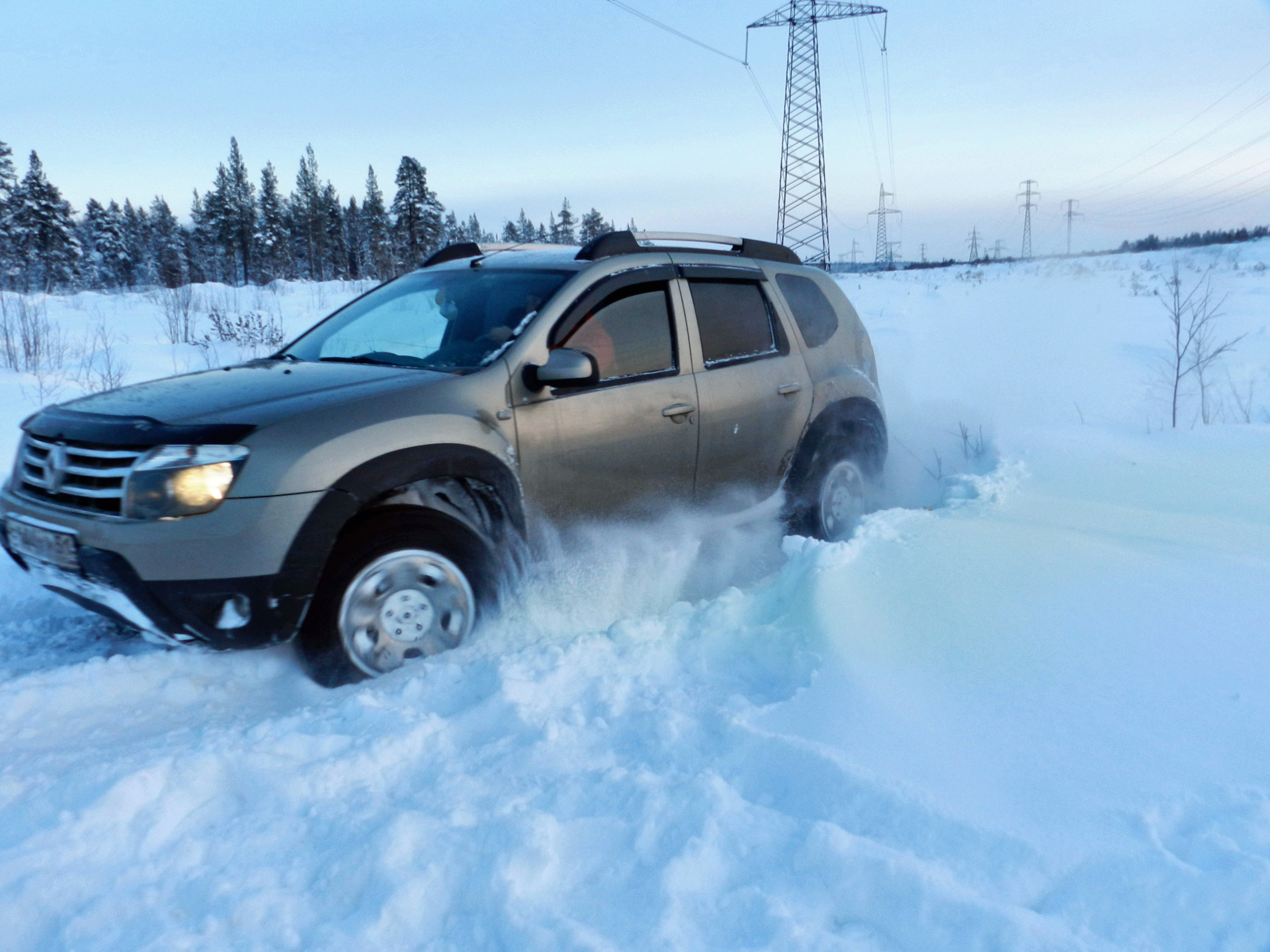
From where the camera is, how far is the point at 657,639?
3.48 meters

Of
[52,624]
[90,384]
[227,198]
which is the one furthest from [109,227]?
[52,624]

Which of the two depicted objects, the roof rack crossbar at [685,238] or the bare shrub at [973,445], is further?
the bare shrub at [973,445]

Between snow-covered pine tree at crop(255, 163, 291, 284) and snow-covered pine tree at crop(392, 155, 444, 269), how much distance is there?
22856 millimetres

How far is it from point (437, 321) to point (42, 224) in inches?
2665

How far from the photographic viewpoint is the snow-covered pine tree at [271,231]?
75.0 metres

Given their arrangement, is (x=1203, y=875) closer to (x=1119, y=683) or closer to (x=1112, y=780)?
(x=1112, y=780)

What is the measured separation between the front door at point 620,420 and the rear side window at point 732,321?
19cm

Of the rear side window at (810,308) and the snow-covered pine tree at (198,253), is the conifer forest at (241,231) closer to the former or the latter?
the snow-covered pine tree at (198,253)

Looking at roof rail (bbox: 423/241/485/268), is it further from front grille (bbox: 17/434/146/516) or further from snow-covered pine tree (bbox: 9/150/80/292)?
snow-covered pine tree (bbox: 9/150/80/292)

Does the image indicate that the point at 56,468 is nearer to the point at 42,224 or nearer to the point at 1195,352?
the point at 1195,352

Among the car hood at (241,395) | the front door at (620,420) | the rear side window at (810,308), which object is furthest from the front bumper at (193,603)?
the rear side window at (810,308)

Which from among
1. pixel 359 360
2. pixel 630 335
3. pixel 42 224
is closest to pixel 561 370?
pixel 630 335

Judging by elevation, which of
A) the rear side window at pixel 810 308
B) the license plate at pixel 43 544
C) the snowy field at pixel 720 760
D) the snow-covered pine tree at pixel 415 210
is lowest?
the snowy field at pixel 720 760

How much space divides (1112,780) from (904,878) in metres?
0.70
